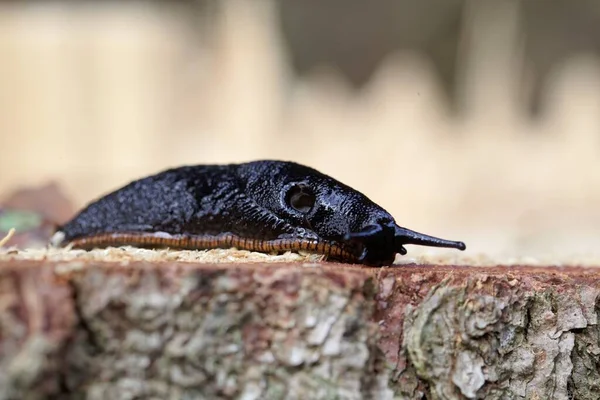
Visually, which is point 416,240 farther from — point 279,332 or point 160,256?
point 160,256

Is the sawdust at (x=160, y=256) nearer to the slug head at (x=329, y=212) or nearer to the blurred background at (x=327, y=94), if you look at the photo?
the slug head at (x=329, y=212)

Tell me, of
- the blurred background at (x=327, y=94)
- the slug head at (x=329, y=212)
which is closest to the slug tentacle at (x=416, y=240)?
the slug head at (x=329, y=212)

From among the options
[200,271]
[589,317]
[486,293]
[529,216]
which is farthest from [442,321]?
[529,216]

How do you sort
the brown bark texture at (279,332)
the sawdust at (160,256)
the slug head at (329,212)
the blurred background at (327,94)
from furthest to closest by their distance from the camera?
the blurred background at (327,94) → the slug head at (329,212) → the sawdust at (160,256) → the brown bark texture at (279,332)

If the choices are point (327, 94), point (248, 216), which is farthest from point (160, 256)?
point (327, 94)

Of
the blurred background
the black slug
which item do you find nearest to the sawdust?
the black slug

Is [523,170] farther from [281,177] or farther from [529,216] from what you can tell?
[281,177]
